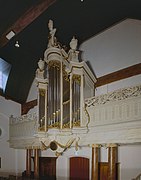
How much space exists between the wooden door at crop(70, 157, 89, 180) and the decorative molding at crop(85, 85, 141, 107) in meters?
2.66

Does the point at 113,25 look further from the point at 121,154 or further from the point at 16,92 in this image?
the point at 16,92

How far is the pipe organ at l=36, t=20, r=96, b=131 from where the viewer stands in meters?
8.98

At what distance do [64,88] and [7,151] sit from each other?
5926mm

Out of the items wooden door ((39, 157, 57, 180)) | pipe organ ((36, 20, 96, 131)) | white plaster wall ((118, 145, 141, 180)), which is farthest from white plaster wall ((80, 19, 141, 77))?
wooden door ((39, 157, 57, 180))

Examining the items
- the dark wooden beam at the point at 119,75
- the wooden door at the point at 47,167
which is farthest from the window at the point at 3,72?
the dark wooden beam at the point at 119,75

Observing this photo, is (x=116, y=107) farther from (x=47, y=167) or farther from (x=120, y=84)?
(x=47, y=167)

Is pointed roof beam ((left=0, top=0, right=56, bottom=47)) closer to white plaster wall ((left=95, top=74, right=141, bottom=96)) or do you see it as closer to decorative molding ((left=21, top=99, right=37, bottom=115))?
white plaster wall ((left=95, top=74, right=141, bottom=96))

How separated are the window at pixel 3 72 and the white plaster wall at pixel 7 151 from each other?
105 centimetres

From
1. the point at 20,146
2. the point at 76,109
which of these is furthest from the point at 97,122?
the point at 20,146

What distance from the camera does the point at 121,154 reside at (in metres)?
8.94

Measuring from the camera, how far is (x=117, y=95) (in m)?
7.86

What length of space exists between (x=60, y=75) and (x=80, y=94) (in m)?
0.86

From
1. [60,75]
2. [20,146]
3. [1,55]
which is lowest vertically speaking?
[20,146]

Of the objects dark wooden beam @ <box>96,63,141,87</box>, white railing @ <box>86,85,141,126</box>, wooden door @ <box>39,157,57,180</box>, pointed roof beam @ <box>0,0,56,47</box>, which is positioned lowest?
wooden door @ <box>39,157,57,180</box>
